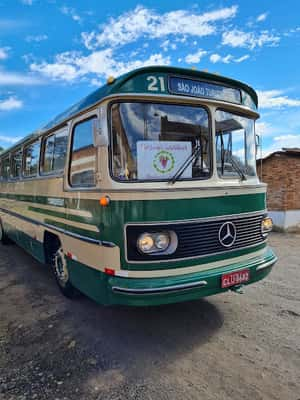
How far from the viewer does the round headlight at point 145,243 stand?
9.73 ft

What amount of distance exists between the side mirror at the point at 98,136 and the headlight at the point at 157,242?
0.97 m

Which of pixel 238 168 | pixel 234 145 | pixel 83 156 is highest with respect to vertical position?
pixel 234 145

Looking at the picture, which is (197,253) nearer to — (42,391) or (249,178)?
(249,178)

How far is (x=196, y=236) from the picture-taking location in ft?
10.4

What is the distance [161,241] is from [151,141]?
1008mm

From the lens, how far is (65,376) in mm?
2826

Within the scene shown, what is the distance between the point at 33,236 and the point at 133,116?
3.51 meters

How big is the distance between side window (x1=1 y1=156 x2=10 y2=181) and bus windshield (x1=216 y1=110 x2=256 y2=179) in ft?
19.8

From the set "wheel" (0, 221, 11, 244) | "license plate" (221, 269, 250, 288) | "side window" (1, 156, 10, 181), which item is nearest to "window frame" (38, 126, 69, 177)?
"license plate" (221, 269, 250, 288)

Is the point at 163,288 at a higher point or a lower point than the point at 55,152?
lower

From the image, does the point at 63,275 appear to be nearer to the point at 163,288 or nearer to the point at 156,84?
the point at 163,288

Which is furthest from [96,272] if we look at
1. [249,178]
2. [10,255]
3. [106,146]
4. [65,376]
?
[10,255]

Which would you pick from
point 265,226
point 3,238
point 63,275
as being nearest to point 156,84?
point 265,226

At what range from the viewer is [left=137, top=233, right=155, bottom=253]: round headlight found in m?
2.97
